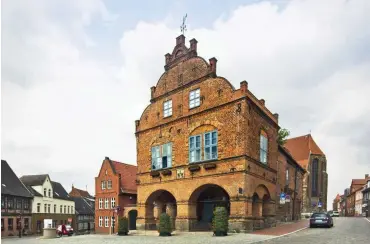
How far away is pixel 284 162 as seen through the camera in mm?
35000

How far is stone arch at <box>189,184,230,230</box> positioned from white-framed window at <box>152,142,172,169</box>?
3276 mm

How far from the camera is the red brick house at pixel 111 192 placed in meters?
42.8

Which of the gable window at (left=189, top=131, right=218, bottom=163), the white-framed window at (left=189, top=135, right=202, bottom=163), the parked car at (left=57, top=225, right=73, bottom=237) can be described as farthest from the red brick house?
the gable window at (left=189, top=131, right=218, bottom=163)

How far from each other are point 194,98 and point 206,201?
7.33 m

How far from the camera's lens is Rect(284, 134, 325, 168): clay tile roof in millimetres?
63719

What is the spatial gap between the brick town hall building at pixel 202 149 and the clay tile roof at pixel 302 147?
1562 inches

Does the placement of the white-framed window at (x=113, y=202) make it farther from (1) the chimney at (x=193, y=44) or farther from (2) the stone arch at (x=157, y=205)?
(1) the chimney at (x=193, y=44)

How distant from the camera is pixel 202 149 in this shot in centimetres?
2336

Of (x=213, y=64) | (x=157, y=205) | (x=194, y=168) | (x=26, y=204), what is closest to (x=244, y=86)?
(x=213, y=64)

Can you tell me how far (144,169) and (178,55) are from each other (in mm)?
9410

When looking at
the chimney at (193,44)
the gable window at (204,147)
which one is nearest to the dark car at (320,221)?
the gable window at (204,147)

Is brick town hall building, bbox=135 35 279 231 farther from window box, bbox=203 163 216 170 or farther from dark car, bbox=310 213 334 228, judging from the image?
dark car, bbox=310 213 334 228

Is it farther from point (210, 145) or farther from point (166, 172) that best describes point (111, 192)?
point (210, 145)

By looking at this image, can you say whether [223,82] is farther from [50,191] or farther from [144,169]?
[50,191]
